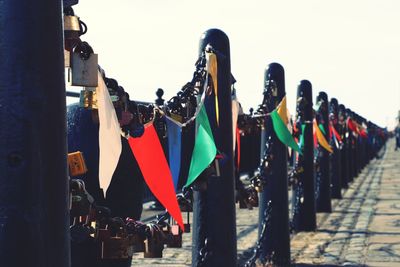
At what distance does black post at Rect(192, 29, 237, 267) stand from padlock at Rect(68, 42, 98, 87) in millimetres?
1671

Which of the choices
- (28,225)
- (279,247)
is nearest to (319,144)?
(279,247)

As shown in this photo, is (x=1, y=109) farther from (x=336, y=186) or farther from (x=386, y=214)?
(x=336, y=186)

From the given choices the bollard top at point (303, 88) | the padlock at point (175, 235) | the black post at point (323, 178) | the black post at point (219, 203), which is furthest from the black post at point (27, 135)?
the black post at point (323, 178)

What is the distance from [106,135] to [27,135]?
101 cm

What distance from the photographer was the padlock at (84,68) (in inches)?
90.7

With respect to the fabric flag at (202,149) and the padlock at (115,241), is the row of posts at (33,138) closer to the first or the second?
the padlock at (115,241)

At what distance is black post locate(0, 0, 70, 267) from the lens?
1.80 m

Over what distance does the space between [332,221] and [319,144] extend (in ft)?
5.15

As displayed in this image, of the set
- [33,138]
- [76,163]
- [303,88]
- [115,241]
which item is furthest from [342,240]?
[33,138]

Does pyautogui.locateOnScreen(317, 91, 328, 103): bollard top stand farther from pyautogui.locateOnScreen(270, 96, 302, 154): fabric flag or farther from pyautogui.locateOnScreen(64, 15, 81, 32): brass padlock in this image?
pyautogui.locateOnScreen(64, 15, 81, 32): brass padlock

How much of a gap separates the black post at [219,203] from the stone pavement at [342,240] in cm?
261

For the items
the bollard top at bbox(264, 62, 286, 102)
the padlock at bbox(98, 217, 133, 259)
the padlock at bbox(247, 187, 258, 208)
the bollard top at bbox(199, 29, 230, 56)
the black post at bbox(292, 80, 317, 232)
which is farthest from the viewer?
the black post at bbox(292, 80, 317, 232)

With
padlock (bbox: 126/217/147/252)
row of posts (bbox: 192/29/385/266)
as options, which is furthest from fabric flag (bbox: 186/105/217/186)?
padlock (bbox: 126/217/147/252)

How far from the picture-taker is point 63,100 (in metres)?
1.90
